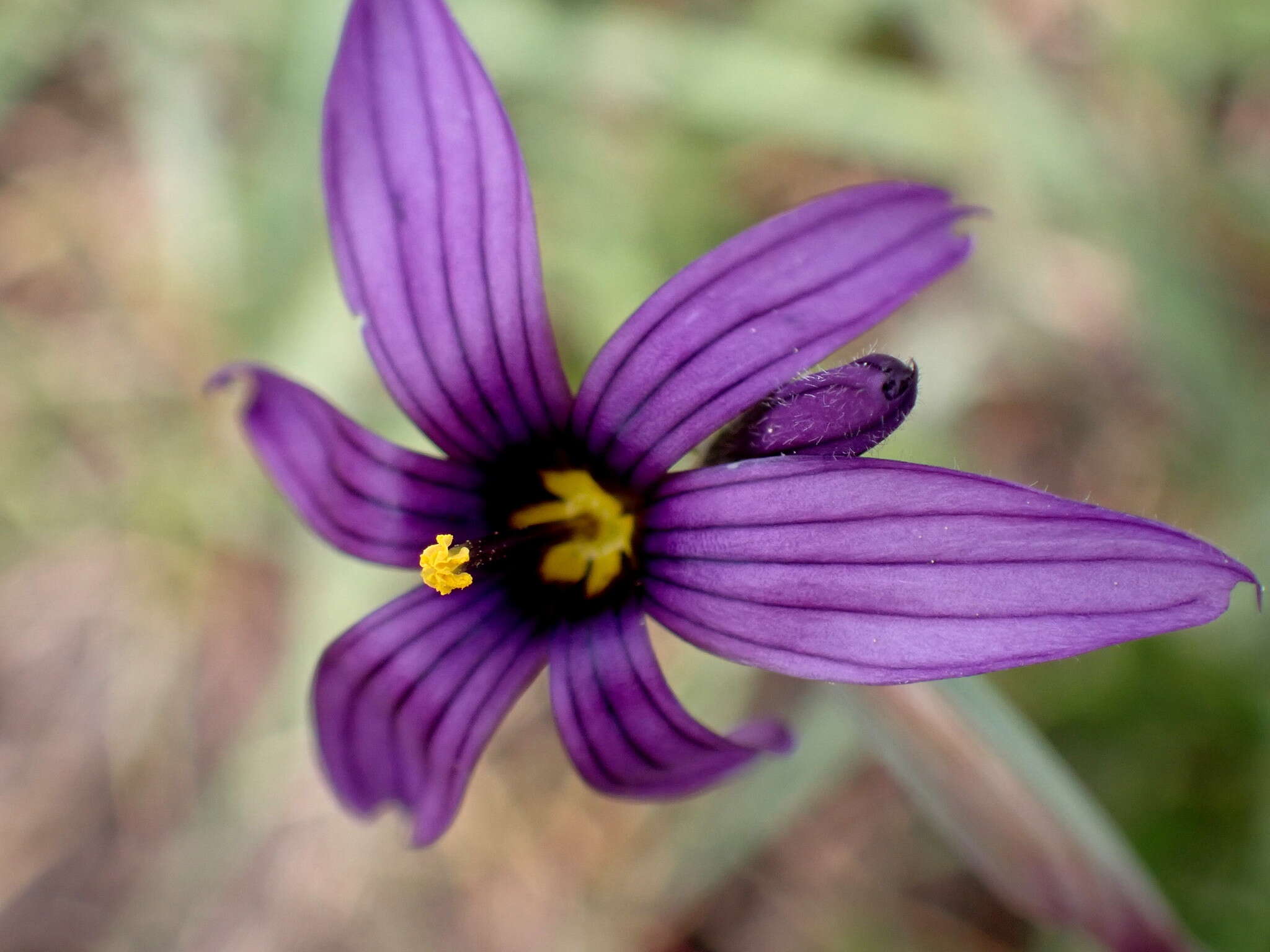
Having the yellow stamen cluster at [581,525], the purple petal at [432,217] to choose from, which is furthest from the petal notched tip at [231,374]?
the yellow stamen cluster at [581,525]

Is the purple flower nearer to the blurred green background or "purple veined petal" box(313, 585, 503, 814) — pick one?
"purple veined petal" box(313, 585, 503, 814)

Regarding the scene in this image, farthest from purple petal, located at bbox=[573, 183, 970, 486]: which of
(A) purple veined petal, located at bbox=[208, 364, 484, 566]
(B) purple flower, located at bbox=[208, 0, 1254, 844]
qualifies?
(A) purple veined petal, located at bbox=[208, 364, 484, 566]

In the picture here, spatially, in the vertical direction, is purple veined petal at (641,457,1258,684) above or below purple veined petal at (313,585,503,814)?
above

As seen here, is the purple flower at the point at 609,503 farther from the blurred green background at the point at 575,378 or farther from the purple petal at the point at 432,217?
the blurred green background at the point at 575,378

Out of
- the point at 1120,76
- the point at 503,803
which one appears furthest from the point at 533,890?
the point at 1120,76

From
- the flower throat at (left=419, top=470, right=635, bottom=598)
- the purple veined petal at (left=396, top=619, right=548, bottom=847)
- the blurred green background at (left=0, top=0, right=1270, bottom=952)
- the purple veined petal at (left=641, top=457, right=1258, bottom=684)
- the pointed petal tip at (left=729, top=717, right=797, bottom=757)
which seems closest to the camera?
the purple veined petal at (left=641, top=457, right=1258, bottom=684)

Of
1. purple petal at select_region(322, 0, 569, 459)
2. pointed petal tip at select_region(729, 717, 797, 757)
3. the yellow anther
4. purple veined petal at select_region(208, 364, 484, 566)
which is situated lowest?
pointed petal tip at select_region(729, 717, 797, 757)

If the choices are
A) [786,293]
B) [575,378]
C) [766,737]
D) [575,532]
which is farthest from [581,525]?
[575,378]
